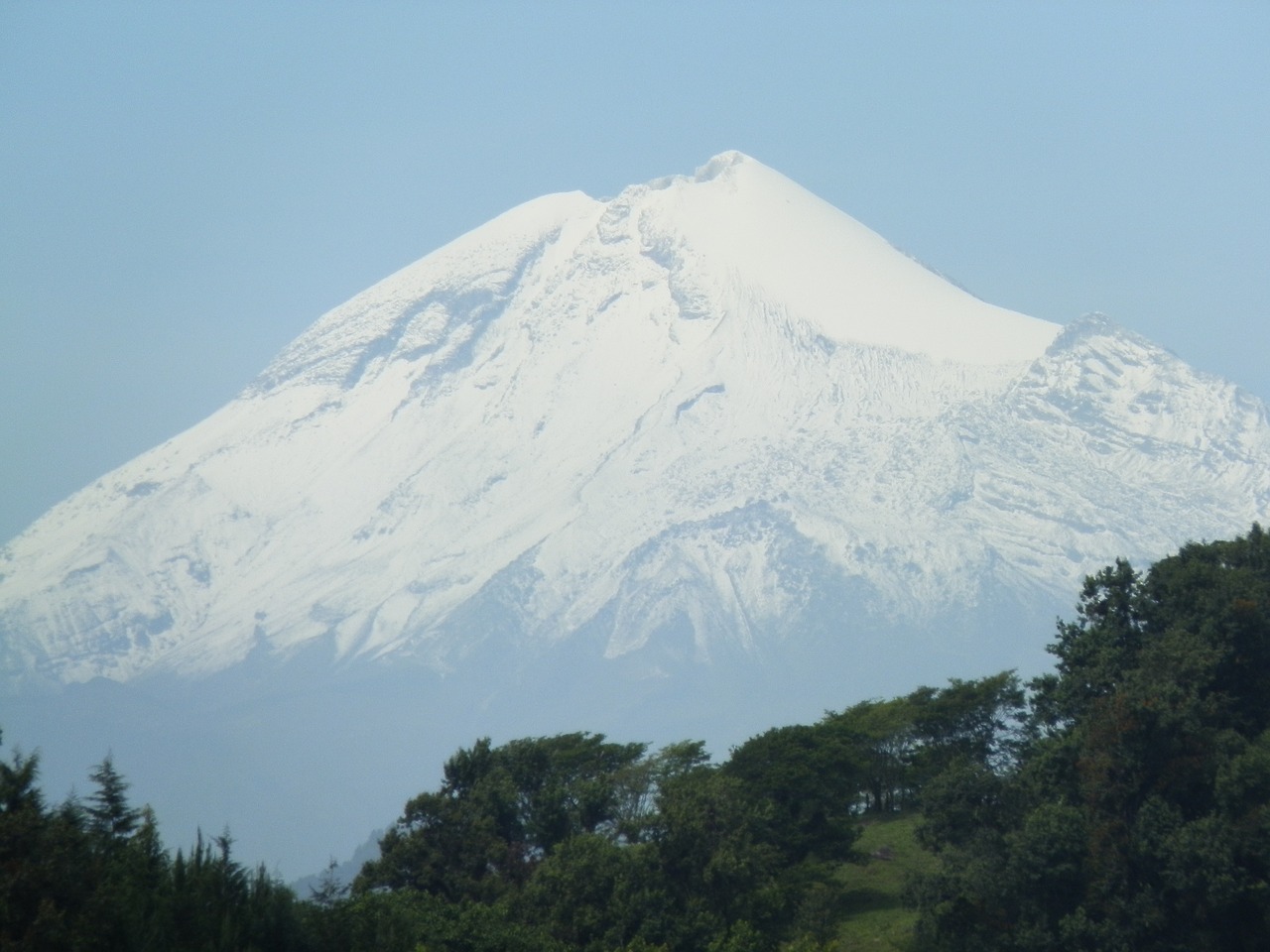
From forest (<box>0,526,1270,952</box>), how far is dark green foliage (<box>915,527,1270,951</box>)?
62mm

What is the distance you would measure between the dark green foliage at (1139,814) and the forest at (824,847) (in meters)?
0.06

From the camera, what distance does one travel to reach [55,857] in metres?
26.0

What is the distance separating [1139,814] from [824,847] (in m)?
12.2

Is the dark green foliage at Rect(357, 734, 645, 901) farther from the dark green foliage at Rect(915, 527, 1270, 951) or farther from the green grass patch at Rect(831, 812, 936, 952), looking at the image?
the dark green foliage at Rect(915, 527, 1270, 951)

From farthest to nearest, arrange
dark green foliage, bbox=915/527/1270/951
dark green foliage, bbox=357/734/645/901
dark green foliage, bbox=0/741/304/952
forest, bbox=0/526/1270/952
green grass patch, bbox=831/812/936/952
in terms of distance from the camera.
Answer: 1. dark green foliage, bbox=357/734/645/901
2. green grass patch, bbox=831/812/936/952
3. dark green foliage, bbox=915/527/1270/951
4. forest, bbox=0/526/1270/952
5. dark green foliage, bbox=0/741/304/952

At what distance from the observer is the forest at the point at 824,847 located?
28.6 metres

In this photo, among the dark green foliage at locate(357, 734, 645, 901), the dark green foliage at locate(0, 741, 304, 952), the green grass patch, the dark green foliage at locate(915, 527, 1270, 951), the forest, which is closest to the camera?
the dark green foliage at locate(0, 741, 304, 952)

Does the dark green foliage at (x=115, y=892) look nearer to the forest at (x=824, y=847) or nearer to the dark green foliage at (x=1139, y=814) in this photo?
the forest at (x=824, y=847)

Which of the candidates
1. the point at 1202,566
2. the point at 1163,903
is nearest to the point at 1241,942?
the point at 1163,903

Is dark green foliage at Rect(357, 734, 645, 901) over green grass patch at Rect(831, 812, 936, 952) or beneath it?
over

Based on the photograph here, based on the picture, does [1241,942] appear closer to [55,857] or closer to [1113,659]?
[1113,659]

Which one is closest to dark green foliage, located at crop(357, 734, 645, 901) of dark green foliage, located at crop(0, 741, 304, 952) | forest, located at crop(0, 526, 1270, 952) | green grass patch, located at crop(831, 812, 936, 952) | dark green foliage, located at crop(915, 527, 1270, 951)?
forest, located at crop(0, 526, 1270, 952)

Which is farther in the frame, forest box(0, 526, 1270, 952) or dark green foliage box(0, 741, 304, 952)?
forest box(0, 526, 1270, 952)

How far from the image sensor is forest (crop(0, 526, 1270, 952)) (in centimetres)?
2861
